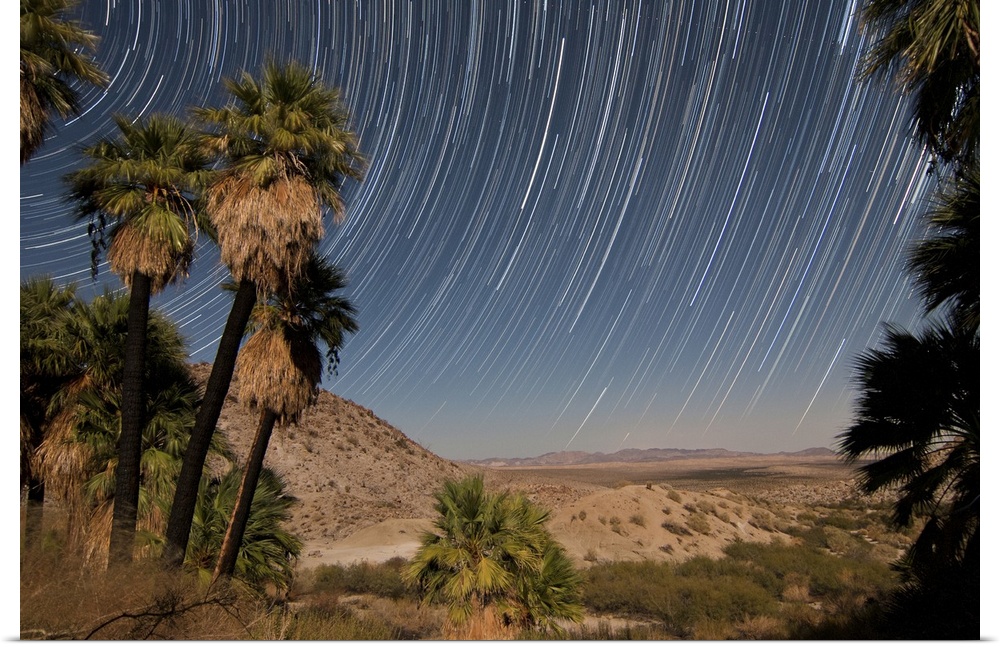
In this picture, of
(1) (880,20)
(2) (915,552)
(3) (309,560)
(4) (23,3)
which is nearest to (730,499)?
(3) (309,560)

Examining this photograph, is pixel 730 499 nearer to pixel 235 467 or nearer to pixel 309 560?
pixel 309 560

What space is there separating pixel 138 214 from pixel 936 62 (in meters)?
11.4

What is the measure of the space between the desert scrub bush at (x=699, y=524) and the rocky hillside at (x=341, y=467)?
19371mm

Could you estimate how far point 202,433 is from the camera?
8.32m

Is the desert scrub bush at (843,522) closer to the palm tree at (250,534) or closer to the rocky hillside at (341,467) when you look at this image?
the rocky hillside at (341,467)

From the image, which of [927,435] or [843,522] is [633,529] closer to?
[843,522]

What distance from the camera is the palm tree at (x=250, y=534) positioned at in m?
10.0

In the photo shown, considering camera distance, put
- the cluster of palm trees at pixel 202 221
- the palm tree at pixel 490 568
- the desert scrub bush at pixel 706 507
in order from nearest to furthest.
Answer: the cluster of palm trees at pixel 202 221 → the palm tree at pixel 490 568 → the desert scrub bush at pixel 706 507

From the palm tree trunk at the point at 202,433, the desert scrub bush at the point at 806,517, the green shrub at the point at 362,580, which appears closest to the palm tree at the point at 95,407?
the palm tree trunk at the point at 202,433

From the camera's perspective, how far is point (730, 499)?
120ft

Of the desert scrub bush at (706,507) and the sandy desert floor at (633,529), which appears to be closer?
the sandy desert floor at (633,529)

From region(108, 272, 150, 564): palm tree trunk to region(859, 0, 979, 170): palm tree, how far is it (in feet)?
35.5

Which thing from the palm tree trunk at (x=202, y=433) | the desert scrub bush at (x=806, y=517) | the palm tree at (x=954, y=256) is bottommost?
the desert scrub bush at (x=806, y=517)
